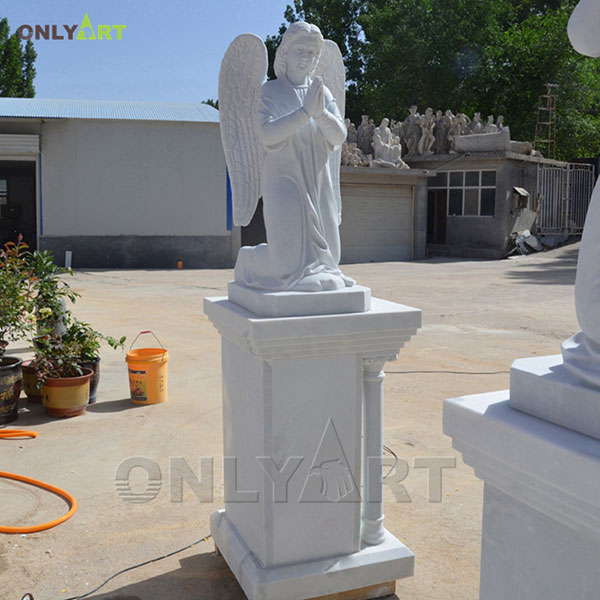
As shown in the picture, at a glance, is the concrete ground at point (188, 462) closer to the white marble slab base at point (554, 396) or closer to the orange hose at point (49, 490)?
the orange hose at point (49, 490)

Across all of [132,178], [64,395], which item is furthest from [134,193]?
[64,395]

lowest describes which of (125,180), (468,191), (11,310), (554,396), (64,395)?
(64,395)

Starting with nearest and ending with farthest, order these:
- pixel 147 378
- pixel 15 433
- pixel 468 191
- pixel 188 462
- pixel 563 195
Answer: pixel 188 462 < pixel 15 433 < pixel 147 378 < pixel 468 191 < pixel 563 195

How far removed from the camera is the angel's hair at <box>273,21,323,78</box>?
314cm

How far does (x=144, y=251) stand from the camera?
18156mm

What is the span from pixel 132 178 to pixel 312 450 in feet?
52.5

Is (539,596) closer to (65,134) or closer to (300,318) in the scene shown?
(300,318)

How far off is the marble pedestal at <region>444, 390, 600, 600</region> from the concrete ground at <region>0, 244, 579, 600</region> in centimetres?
172

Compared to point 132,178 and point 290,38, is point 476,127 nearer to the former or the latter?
point 132,178

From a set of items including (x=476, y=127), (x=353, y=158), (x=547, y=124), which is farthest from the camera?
(x=547, y=124)

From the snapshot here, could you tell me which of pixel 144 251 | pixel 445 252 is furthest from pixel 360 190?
→ pixel 144 251

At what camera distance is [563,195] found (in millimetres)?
23594

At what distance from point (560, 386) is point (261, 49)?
2494mm

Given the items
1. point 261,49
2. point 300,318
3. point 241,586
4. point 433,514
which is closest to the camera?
point 300,318
